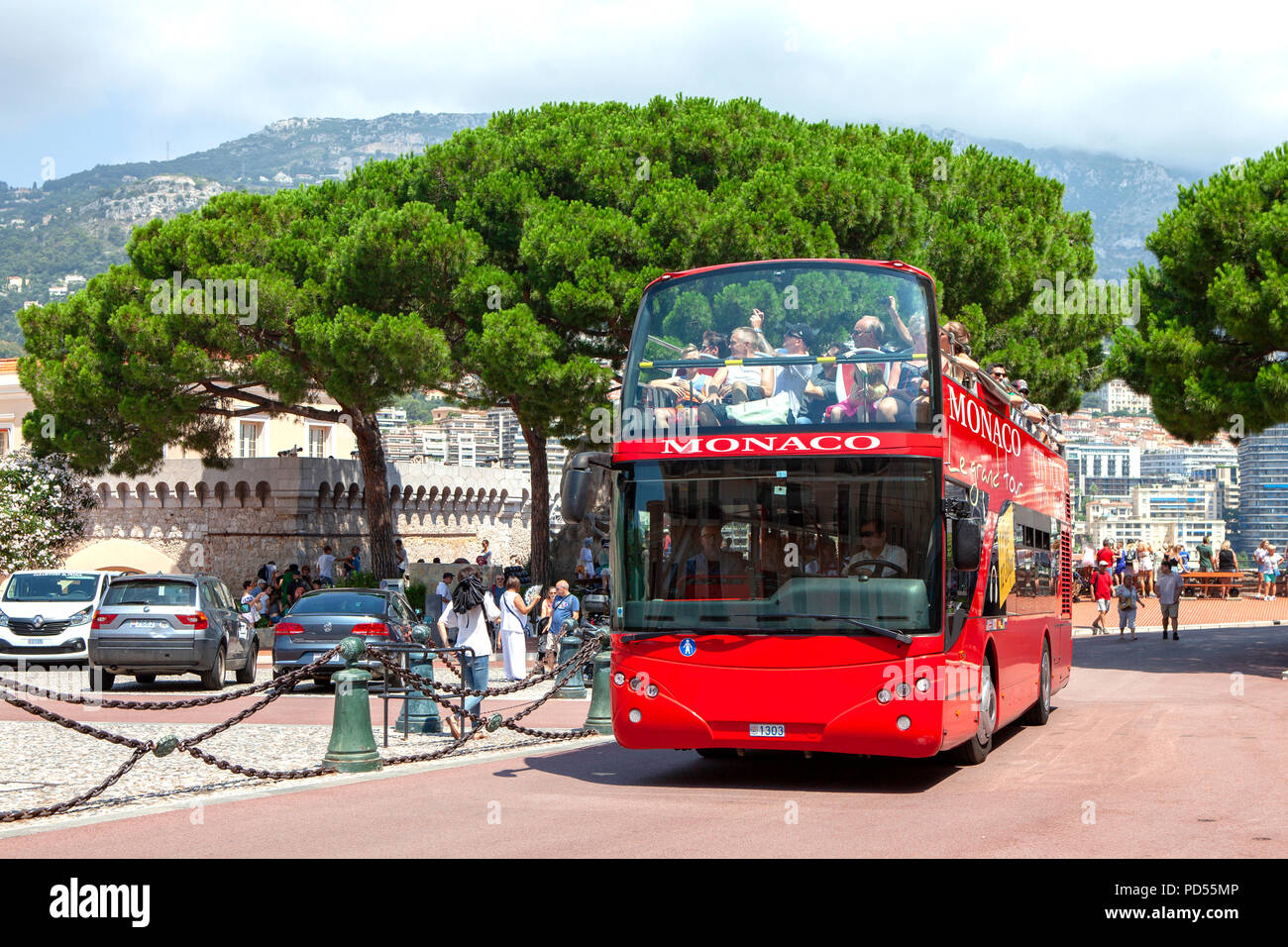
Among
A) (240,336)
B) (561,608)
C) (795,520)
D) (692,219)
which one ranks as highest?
(692,219)

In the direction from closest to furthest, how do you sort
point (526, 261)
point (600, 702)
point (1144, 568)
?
point (600, 702)
point (526, 261)
point (1144, 568)

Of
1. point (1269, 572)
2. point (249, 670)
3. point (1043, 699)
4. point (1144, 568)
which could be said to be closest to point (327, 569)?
point (249, 670)

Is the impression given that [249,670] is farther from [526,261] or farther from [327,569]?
[327,569]

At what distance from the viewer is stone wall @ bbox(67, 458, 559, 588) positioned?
3866 centimetres

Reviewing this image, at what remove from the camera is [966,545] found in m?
9.46

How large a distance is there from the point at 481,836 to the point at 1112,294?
25.2m

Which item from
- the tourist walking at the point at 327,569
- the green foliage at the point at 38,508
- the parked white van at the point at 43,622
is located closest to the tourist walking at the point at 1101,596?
the tourist walking at the point at 327,569

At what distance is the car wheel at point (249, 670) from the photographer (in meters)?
20.5

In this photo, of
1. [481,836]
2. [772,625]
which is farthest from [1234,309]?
[481,836]

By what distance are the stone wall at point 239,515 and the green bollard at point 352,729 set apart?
28.3 meters

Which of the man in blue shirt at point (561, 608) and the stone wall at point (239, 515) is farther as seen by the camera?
the stone wall at point (239, 515)

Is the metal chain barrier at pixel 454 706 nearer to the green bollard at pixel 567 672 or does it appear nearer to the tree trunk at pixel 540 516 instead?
the green bollard at pixel 567 672

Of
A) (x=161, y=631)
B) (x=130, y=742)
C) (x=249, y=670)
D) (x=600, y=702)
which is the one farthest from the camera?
(x=249, y=670)

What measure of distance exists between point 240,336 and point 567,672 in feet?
57.3
